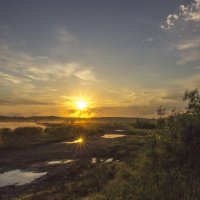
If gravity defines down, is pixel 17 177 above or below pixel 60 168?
below

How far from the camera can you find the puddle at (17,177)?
19.7m

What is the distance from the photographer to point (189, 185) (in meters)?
12.4

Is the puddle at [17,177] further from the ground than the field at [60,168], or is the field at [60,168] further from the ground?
the field at [60,168]

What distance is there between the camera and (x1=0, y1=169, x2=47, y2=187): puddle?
776 inches

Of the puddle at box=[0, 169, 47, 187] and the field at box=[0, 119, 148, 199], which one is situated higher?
the field at box=[0, 119, 148, 199]

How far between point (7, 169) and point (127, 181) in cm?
1259

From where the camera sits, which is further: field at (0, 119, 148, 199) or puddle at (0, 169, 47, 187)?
puddle at (0, 169, 47, 187)

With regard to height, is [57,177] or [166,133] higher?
[166,133]

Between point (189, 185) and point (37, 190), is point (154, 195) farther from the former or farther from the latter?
point (37, 190)

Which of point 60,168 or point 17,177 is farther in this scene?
point 60,168

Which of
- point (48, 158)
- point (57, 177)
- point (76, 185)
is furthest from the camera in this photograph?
point (48, 158)

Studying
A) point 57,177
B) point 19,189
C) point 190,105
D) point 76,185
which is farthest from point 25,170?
point 190,105

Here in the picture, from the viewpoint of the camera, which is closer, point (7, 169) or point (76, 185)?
point (76, 185)

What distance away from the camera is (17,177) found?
21281 mm
